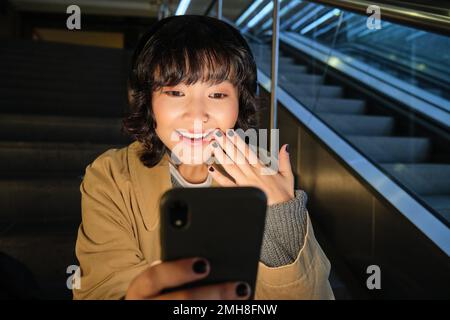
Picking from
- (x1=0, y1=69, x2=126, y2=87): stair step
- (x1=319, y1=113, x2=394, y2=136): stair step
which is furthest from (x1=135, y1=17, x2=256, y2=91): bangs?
(x1=0, y1=69, x2=126, y2=87): stair step

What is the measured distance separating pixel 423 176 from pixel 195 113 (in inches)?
50.7

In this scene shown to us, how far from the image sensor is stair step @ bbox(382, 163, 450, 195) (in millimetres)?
1515

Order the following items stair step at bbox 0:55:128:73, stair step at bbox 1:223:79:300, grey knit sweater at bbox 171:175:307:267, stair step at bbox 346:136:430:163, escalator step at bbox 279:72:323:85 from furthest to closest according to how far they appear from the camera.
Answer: stair step at bbox 0:55:128:73 → escalator step at bbox 279:72:323:85 → stair step at bbox 346:136:430:163 → stair step at bbox 1:223:79:300 → grey knit sweater at bbox 171:175:307:267

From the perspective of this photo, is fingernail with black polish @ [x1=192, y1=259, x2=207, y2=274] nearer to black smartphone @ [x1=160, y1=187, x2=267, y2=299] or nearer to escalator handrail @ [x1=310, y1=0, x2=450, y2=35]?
black smartphone @ [x1=160, y1=187, x2=267, y2=299]

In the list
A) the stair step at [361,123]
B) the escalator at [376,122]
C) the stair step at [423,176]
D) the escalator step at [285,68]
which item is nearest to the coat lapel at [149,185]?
the escalator at [376,122]

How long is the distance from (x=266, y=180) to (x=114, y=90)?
2.57m

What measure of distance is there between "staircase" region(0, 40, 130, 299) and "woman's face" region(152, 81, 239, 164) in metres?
0.43

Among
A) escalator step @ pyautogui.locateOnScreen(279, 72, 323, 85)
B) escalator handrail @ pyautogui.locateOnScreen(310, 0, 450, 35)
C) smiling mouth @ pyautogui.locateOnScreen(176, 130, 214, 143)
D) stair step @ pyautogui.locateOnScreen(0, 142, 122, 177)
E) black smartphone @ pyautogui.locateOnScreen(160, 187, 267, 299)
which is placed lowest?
stair step @ pyautogui.locateOnScreen(0, 142, 122, 177)

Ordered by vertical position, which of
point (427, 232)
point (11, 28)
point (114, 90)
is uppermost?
point (11, 28)

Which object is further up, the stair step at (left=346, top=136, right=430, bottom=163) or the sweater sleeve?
the sweater sleeve

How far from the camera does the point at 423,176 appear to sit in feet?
5.30

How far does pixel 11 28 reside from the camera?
7.57 m
